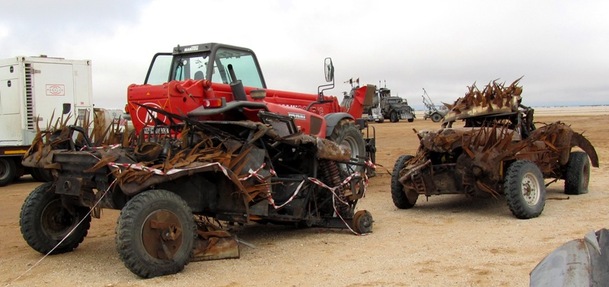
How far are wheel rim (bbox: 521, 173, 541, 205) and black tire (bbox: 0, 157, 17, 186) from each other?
12.1 metres

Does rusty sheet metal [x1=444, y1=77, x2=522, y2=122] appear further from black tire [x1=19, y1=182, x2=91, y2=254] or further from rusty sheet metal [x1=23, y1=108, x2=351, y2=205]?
black tire [x1=19, y1=182, x2=91, y2=254]

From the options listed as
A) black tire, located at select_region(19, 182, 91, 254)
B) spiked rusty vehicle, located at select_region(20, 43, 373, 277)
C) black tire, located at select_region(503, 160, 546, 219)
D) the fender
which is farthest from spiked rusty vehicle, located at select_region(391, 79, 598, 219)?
black tire, located at select_region(19, 182, 91, 254)

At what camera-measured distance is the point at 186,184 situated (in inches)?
260

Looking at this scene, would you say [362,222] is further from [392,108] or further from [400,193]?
[392,108]

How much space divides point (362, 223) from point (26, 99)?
10825 mm

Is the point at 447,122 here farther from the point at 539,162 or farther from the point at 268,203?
the point at 268,203

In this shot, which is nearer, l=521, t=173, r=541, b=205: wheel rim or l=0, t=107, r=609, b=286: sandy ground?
l=0, t=107, r=609, b=286: sandy ground

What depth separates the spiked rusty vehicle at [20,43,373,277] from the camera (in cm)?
586

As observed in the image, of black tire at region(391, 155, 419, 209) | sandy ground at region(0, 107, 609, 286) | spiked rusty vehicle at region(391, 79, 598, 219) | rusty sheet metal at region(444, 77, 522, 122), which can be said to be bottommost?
sandy ground at region(0, 107, 609, 286)

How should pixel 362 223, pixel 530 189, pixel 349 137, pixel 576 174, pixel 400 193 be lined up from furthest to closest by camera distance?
pixel 349 137
pixel 576 174
pixel 400 193
pixel 530 189
pixel 362 223

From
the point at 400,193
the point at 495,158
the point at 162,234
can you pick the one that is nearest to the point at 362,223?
the point at 400,193

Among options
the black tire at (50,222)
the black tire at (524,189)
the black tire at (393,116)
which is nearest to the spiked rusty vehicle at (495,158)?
the black tire at (524,189)

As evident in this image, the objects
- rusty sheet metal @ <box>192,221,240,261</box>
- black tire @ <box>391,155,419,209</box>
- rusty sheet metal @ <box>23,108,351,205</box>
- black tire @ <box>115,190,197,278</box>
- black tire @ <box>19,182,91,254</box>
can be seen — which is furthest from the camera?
black tire @ <box>391,155,419,209</box>

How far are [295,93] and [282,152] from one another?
4709mm
